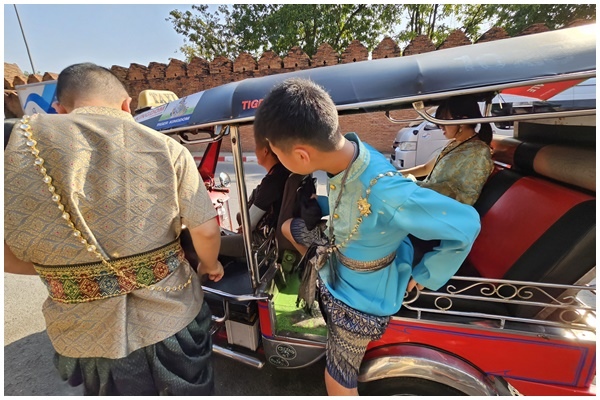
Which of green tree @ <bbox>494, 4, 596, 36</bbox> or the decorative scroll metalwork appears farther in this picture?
green tree @ <bbox>494, 4, 596, 36</bbox>

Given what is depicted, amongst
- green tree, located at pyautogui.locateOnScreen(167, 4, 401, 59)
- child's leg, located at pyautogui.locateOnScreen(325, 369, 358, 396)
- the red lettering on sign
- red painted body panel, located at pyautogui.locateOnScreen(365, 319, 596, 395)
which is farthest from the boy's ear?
green tree, located at pyautogui.locateOnScreen(167, 4, 401, 59)

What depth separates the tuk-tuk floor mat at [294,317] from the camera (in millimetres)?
1780

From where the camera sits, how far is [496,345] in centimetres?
142

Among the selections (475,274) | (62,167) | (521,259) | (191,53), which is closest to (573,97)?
(521,259)

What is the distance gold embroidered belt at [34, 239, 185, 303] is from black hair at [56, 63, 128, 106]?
0.66 meters

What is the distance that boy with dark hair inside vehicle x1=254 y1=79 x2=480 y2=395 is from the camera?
1.03 metres

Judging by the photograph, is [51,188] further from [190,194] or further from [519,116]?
[519,116]

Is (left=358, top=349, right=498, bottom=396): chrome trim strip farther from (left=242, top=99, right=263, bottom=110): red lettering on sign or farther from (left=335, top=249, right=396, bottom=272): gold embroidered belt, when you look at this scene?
(left=242, top=99, right=263, bottom=110): red lettering on sign

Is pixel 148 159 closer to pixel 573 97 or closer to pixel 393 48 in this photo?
pixel 573 97

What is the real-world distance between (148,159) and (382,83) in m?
1.02

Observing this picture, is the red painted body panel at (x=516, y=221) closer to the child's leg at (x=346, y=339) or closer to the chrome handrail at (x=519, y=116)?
the chrome handrail at (x=519, y=116)

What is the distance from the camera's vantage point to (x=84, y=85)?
3.76ft

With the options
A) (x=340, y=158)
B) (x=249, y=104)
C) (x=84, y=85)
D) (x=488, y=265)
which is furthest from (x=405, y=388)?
(x=84, y=85)

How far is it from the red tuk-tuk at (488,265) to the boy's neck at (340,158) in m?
0.25
